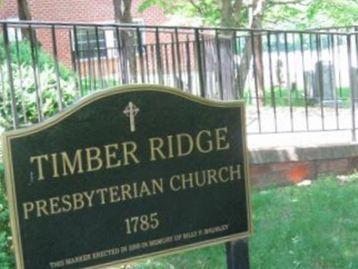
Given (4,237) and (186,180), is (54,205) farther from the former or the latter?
(4,237)

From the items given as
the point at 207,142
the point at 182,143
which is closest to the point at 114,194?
the point at 182,143

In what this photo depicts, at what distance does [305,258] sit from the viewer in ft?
15.4

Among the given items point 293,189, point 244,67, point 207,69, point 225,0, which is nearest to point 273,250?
point 293,189

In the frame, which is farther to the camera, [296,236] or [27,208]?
[296,236]

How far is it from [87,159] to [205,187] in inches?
22.1

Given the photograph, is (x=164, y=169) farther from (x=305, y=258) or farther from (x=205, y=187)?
(x=305, y=258)

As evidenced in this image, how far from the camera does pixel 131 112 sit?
309 cm

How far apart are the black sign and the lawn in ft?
3.86

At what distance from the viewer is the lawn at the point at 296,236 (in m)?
4.66

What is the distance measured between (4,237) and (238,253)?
1.33 m

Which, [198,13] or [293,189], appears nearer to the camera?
[293,189]

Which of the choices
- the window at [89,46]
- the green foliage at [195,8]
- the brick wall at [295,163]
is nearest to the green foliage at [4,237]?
the window at [89,46]

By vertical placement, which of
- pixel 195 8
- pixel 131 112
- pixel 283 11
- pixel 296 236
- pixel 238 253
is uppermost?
pixel 195 8

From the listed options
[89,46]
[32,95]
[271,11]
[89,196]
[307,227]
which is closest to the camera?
[89,196]
